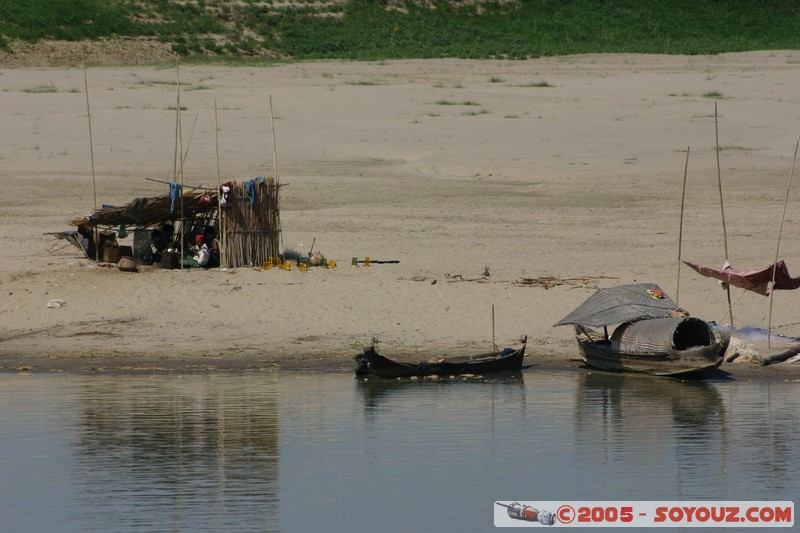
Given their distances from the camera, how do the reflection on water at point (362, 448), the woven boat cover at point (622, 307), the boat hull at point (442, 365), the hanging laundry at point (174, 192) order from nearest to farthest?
the reflection on water at point (362, 448), the boat hull at point (442, 365), the woven boat cover at point (622, 307), the hanging laundry at point (174, 192)

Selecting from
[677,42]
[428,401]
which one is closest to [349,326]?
[428,401]

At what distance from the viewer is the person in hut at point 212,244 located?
19281 mm

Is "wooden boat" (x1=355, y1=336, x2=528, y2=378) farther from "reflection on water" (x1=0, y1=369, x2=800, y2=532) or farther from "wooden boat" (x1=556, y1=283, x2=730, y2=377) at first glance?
"wooden boat" (x1=556, y1=283, x2=730, y2=377)

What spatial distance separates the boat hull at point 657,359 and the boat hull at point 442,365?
3.01ft

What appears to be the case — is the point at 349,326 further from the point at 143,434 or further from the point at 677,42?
the point at 677,42

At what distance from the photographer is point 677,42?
152 feet

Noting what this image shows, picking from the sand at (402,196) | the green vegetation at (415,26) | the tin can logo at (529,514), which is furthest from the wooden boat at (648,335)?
the green vegetation at (415,26)

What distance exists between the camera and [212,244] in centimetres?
1939

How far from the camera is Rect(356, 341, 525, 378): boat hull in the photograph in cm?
1568

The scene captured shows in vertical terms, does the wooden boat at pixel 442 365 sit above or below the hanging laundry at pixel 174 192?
below

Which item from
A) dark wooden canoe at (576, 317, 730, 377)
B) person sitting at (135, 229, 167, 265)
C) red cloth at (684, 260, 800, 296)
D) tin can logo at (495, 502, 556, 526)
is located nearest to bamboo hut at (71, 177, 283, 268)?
person sitting at (135, 229, 167, 265)

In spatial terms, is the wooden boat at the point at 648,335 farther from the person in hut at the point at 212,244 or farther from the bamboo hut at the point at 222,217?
the person in hut at the point at 212,244

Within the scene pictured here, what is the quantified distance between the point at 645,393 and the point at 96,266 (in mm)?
8219

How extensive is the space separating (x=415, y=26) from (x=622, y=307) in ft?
106
